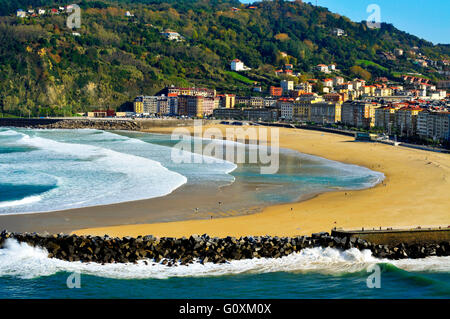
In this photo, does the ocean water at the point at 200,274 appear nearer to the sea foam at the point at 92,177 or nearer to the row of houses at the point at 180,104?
the sea foam at the point at 92,177

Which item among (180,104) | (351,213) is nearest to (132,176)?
(351,213)

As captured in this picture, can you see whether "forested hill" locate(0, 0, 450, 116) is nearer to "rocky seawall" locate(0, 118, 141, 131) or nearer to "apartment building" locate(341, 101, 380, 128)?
"rocky seawall" locate(0, 118, 141, 131)

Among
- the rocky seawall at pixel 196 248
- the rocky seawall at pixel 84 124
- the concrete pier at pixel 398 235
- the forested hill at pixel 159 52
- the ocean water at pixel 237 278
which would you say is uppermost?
the forested hill at pixel 159 52

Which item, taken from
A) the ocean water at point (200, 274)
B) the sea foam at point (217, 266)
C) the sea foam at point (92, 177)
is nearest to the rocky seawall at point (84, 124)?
the sea foam at point (92, 177)

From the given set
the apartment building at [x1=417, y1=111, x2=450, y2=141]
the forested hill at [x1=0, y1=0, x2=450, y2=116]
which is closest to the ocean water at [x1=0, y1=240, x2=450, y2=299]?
the apartment building at [x1=417, y1=111, x2=450, y2=141]

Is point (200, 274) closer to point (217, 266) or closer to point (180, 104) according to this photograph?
point (217, 266)

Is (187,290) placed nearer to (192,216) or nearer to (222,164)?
(192,216)
